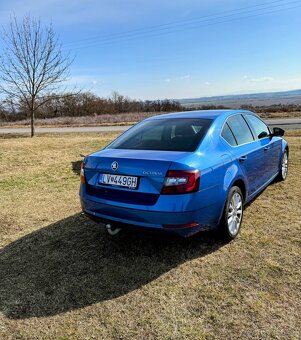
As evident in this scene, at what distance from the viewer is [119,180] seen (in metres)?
3.41

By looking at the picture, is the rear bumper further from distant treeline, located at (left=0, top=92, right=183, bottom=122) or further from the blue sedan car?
distant treeline, located at (left=0, top=92, right=183, bottom=122)

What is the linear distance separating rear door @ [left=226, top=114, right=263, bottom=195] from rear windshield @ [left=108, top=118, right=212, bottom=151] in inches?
20.3

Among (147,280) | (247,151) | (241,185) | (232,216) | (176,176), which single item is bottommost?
(147,280)

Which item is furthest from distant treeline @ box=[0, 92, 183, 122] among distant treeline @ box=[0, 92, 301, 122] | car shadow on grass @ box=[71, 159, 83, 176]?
car shadow on grass @ box=[71, 159, 83, 176]

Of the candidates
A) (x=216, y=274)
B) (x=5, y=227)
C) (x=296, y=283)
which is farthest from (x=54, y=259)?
(x=296, y=283)

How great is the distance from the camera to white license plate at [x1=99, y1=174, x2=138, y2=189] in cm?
331

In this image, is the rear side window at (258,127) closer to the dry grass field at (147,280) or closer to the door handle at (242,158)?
the door handle at (242,158)

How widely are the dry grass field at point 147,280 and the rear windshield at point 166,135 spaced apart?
1013 millimetres

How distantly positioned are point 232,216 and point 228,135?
971 millimetres

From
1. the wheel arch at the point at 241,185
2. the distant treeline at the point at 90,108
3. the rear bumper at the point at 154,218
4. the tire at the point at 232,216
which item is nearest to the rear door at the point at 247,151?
the wheel arch at the point at 241,185

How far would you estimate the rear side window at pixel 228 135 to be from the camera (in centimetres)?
Result: 407

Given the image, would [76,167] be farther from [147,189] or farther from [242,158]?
[147,189]

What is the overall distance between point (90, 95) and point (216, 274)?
5477 cm

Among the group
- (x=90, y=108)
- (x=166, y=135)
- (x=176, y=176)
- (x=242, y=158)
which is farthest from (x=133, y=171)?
(x=90, y=108)
